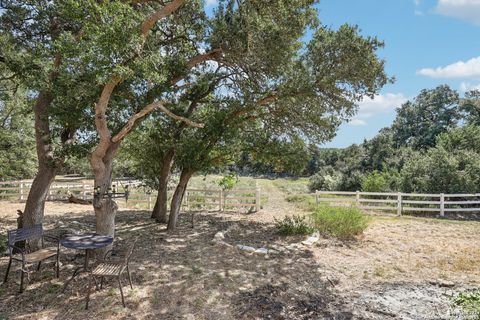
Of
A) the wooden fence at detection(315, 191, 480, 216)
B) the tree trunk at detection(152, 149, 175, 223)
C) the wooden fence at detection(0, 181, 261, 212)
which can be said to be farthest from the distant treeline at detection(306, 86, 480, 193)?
the tree trunk at detection(152, 149, 175, 223)

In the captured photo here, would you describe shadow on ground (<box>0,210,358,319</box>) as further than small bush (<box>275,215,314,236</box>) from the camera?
No

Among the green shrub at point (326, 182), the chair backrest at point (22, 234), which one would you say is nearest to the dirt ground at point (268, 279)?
the chair backrest at point (22, 234)

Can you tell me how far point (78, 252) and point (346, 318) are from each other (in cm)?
566

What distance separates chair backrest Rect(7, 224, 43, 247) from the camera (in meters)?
5.53

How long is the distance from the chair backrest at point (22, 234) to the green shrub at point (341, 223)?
732 centimetres

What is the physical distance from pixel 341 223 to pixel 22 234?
25.7 feet

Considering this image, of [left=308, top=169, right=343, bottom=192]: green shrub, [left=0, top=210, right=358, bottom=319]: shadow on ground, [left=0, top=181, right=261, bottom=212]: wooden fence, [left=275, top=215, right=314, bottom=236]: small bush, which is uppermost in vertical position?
[left=308, top=169, right=343, bottom=192]: green shrub

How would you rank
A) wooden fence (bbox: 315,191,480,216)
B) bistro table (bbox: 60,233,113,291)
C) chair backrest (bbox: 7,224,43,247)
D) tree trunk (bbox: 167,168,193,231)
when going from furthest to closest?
wooden fence (bbox: 315,191,480,216) < tree trunk (bbox: 167,168,193,231) < chair backrest (bbox: 7,224,43,247) < bistro table (bbox: 60,233,113,291)

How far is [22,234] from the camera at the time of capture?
588 centimetres

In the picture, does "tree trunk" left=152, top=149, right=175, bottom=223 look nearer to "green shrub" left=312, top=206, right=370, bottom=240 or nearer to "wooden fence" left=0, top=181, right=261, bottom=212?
"wooden fence" left=0, top=181, right=261, bottom=212

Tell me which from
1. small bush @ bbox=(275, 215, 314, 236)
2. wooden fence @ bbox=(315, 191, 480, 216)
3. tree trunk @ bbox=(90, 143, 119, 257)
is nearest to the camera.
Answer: tree trunk @ bbox=(90, 143, 119, 257)

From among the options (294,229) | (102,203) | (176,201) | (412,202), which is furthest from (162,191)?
(412,202)

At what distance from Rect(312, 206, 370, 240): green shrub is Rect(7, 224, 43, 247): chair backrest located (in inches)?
288

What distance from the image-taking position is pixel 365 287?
19.7 ft
